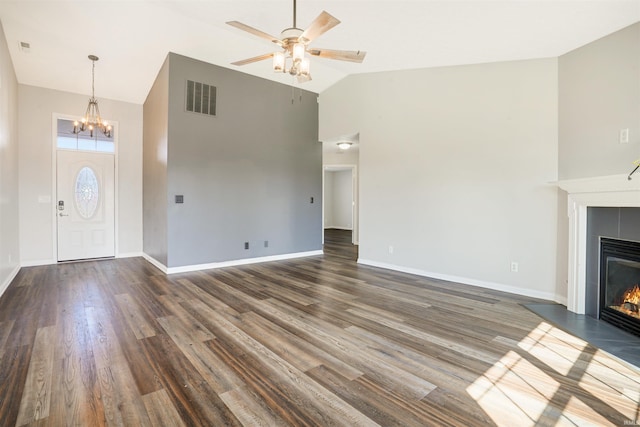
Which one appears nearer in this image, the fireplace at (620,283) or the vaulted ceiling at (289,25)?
the fireplace at (620,283)

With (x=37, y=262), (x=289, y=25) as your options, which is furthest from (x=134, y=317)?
(x=37, y=262)

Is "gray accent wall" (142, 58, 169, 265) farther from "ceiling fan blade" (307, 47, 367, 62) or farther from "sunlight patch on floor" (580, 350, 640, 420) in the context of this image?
"sunlight patch on floor" (580, 350, 640, 420)

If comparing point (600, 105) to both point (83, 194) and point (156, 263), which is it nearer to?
point (156, 263)

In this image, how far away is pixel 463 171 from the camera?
4445 millimetres

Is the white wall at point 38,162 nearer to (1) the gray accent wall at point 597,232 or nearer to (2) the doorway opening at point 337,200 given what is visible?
(2) the doorway opening at point 337,200

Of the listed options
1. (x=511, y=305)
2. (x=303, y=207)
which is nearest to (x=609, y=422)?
(x=511, y=305)

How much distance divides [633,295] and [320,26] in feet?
12.7

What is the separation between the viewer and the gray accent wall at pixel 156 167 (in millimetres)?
4949

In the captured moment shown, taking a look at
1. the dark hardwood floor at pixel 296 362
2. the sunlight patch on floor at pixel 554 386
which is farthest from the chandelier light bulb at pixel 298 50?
the sunlight patch on floor at pixel 554 386

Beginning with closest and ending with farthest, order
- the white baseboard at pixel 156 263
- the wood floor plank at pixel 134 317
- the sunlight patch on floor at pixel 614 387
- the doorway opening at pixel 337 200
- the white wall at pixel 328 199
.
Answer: the sunlight patch on floor at pixel 614 387, the wood floor plank at pixel 134 317, the white baseboard at pixel 156 263, the doorway opening at pixel 337 200, the white wall at pixel 328 199

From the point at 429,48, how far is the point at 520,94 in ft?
4.48

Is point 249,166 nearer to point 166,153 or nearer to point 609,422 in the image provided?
point 166,153

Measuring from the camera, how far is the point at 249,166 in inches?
226

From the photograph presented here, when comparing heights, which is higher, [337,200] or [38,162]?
[38,162]
